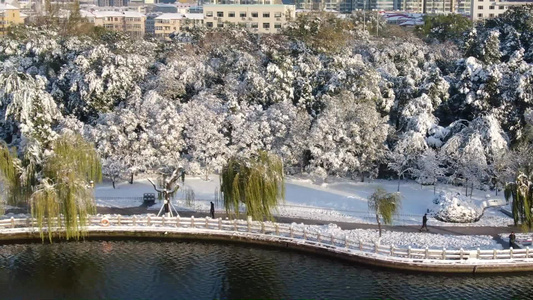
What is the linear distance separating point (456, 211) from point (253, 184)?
41.0ft

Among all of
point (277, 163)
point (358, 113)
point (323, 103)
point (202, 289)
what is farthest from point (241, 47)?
point (202, 289)

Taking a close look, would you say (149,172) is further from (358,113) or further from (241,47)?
(241,47)

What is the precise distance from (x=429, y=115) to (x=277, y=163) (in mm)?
19757

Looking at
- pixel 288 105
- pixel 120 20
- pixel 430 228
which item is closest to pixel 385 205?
pixel 430 228

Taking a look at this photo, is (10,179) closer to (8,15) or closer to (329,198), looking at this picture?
(329,198)

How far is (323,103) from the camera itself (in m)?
52.6

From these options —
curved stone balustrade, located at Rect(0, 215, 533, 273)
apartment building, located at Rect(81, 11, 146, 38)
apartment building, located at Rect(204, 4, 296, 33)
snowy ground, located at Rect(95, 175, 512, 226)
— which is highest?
apartment building, located at Rect(81, 11, 146, 38)

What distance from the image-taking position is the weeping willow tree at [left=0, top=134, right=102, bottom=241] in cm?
3350

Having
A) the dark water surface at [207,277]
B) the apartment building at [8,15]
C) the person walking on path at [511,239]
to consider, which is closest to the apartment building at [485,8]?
the apartment building at [8,15]

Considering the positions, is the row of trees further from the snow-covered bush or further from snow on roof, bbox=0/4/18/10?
snow on roof, bbox=0/4/18/10

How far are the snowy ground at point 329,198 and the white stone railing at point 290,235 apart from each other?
3305mm

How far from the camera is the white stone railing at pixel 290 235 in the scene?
105 feet

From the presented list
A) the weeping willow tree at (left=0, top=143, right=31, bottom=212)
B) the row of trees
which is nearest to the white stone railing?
the weeping willow tree at (left=0, top=143, right=31, bottom=212)

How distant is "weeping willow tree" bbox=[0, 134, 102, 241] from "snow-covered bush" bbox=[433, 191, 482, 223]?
20385 mm
